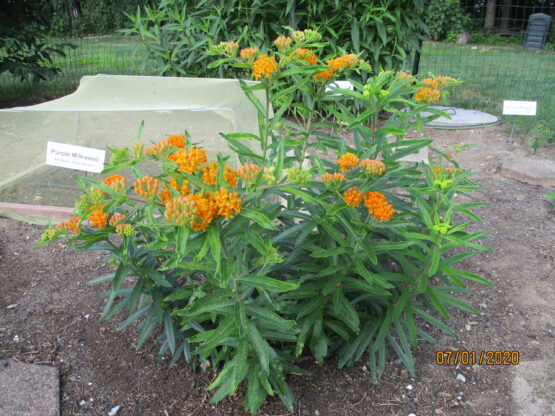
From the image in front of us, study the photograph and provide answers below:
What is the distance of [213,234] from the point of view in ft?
4.00

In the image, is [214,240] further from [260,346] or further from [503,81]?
[503,81]

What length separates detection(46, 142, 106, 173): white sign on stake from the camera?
258 cm

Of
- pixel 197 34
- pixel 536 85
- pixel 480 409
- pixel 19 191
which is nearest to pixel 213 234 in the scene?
pixel 480 409

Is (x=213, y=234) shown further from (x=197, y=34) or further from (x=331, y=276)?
(x=197, y=34)

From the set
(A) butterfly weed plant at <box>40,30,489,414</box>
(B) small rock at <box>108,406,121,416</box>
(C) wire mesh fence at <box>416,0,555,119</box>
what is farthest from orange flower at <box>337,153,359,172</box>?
(C) wire mesh fence at <box>416,0,555,119</box>

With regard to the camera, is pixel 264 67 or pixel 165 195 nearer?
pixel 165 195

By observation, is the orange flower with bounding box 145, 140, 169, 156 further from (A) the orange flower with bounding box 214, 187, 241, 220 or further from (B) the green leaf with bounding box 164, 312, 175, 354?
(B) the green leaf with bounding box 164, 312, 175, 354

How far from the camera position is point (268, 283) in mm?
1376

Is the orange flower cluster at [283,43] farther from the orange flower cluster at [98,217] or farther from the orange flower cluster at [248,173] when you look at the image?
the orange flower cluster at [98,217]

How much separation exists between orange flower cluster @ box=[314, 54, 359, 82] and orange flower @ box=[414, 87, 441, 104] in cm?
29

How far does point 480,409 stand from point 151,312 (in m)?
1.33

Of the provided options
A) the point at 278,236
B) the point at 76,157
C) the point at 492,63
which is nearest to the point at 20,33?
the point at 76,157
